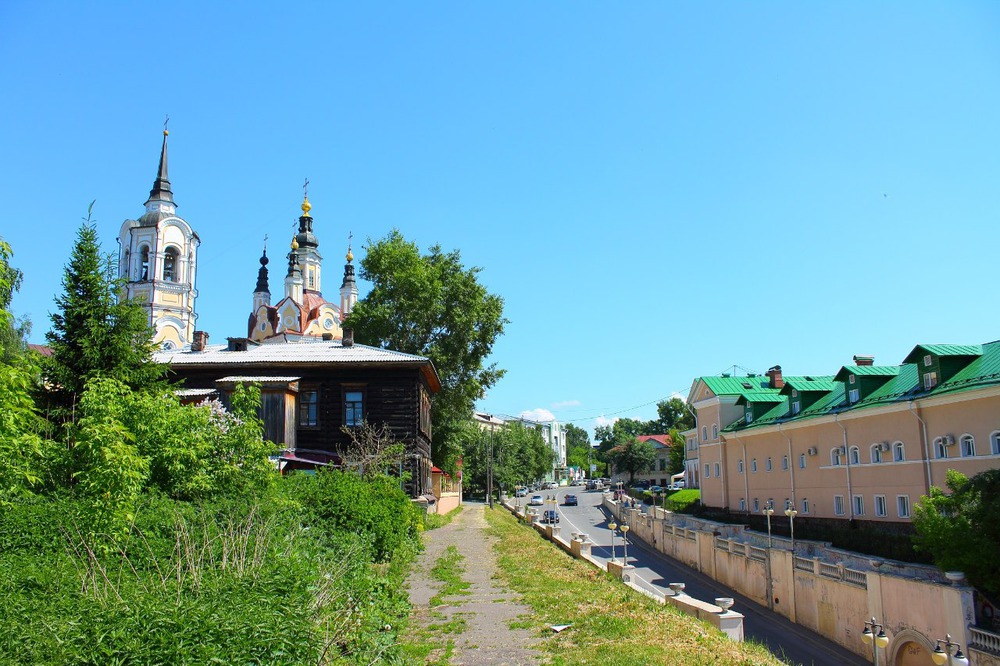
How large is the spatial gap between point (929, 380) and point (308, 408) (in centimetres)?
2299

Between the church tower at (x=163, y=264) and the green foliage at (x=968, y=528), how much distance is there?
5650cm

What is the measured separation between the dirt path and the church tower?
158 feet

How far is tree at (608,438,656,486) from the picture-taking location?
103688mm

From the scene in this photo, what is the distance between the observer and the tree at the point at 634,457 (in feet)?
340

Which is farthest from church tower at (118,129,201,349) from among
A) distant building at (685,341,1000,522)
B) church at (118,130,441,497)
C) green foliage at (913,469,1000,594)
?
green foliage at (913,469,1000,594)

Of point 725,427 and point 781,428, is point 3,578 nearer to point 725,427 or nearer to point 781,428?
point 781,428

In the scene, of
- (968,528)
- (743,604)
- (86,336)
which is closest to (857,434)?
(743,604)

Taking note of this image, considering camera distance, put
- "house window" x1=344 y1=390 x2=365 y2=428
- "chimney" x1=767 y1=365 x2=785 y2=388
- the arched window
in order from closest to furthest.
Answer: "house window" x1=344 y1=390 x2=365 y2=428
"chimney" x1=767 y1=365 x2=785 y2=388
the arched window

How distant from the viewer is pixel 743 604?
26.9 m

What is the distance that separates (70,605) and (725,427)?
4154 cm

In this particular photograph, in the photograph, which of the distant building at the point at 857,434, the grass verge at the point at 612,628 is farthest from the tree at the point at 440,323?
the grass verge at the point at 612,628

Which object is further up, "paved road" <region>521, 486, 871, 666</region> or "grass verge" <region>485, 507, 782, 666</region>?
"grass verge" <region>485, 507, 782, 666</region>

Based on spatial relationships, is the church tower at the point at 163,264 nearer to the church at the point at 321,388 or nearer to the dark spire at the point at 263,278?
the dark spire at the point at 263,278

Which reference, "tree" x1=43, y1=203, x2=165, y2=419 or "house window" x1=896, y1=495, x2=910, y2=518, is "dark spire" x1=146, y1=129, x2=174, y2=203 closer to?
"tree" x1=43, y1=203, x2=165, y2=419
